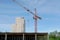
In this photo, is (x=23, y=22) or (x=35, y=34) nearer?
(x=35, y=34)

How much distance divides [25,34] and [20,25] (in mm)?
86014

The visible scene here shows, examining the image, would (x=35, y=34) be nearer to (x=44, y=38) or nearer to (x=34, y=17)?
(x=44, y=38)

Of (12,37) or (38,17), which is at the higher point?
(38,17)

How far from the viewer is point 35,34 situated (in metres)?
34.9

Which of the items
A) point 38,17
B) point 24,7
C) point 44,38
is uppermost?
point 24,7

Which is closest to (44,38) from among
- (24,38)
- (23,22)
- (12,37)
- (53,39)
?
(24,38)

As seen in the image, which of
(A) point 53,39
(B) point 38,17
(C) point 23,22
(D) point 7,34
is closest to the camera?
(D) point 7,34

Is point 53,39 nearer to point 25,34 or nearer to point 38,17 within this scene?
point 38,17

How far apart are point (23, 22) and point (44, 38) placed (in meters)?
81.7

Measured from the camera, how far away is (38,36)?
119ft

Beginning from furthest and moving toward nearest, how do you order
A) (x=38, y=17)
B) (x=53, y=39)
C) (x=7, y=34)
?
(x=38, y=17), (x=53, y=39), (x=7, y=34)

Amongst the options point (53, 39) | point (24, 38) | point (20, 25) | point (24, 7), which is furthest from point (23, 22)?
point (24, 38)

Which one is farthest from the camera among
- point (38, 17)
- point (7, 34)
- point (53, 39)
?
point (38, 17)

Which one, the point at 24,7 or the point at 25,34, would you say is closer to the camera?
the point at 25,34
